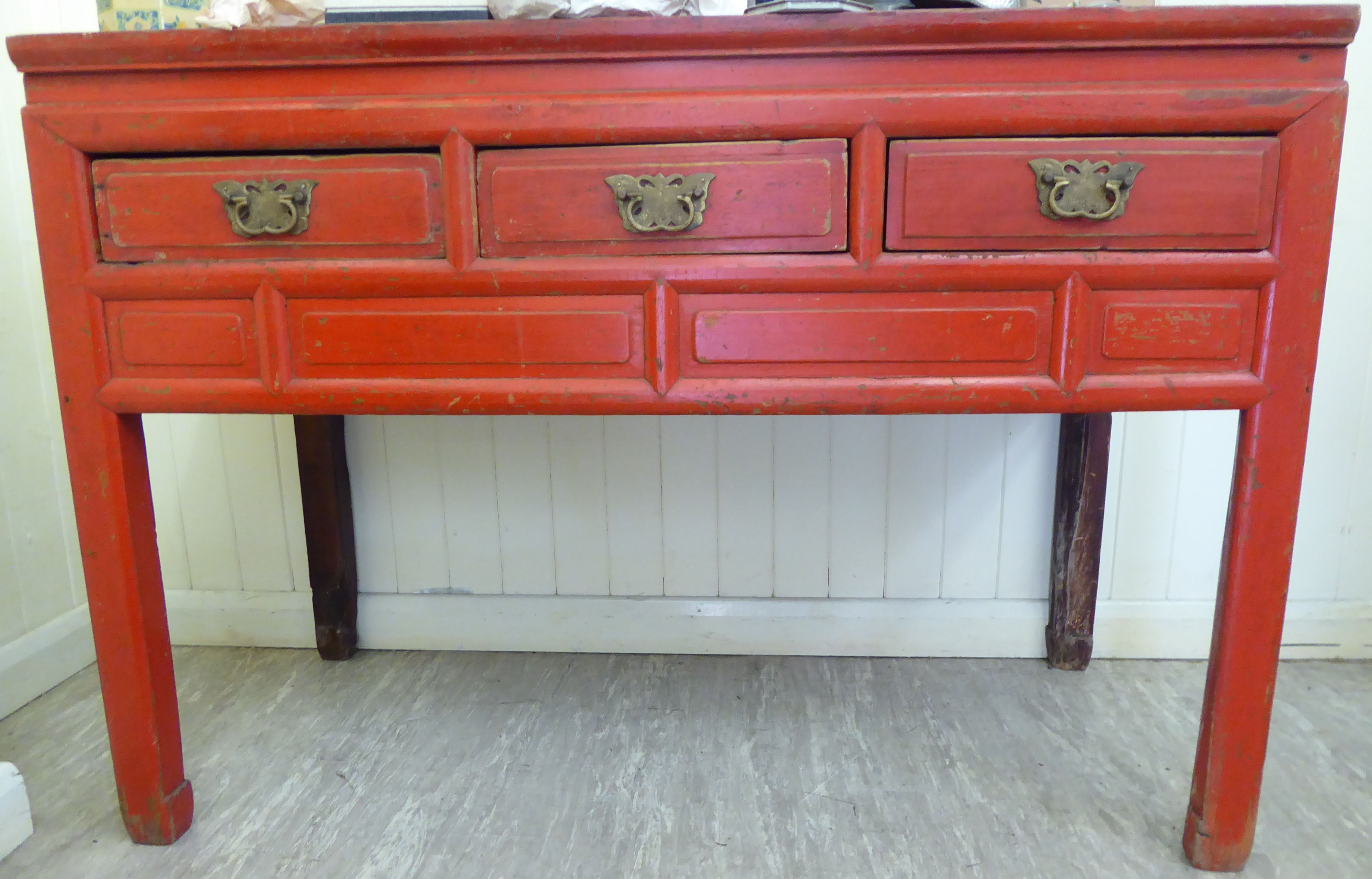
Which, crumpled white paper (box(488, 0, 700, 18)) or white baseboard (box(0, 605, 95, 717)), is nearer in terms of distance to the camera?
crumpled white paper (box(488, 0, 700, 18))

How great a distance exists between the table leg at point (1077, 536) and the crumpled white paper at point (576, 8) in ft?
3.45

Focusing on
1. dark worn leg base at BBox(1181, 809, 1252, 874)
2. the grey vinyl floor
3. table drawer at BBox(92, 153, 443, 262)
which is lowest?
the grey vinyl floor

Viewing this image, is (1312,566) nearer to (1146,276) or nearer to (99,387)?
(1146,276)

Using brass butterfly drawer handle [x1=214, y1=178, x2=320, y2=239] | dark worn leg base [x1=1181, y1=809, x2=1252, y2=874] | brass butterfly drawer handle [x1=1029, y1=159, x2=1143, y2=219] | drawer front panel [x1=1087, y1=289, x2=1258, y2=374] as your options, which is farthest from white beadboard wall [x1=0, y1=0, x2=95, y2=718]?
dark worn leg base [x1=1181, y1=809, x2=1252, y2=874]

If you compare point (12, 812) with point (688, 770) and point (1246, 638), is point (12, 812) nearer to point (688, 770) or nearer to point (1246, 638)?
point (688, 770)

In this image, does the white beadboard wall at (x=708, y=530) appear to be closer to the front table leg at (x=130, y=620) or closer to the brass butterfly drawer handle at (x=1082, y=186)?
the front table leg at (x=130, y=620)

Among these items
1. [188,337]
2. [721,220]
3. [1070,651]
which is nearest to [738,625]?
[1070,651]

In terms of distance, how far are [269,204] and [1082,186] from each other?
0.99 m

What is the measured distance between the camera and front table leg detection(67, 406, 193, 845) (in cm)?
103

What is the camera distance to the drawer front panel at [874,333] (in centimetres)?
93

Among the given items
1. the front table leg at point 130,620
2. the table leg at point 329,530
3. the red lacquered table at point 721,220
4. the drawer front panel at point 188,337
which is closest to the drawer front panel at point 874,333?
the red lacquered table at point 721,220

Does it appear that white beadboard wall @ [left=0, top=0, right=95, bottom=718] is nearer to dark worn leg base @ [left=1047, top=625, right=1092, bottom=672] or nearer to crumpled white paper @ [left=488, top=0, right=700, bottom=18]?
crumpled white paper @ [left=488, top=0, right=700, bottom=18]

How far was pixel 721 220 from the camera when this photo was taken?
924 millimetres

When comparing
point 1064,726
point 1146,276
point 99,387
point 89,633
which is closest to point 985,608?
point 1064,726
